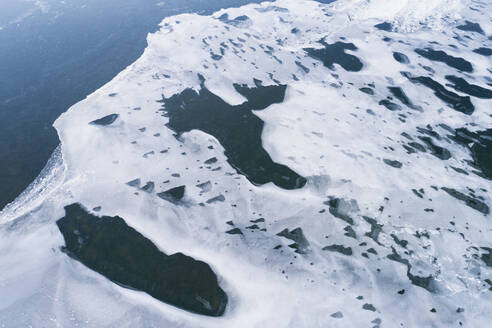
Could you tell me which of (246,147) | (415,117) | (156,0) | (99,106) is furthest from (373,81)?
(156,0)

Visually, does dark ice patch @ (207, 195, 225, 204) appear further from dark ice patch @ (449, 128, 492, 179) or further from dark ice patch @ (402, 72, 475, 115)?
dark ice patch @ (402, 72, 475, 115)

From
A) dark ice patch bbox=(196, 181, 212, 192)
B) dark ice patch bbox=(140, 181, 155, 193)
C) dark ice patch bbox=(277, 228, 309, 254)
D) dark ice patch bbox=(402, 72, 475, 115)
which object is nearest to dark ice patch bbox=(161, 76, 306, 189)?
dark ice patch bbox=(196, 181, 212, 192)

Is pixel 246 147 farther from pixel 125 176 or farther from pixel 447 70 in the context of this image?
pixel 447 70

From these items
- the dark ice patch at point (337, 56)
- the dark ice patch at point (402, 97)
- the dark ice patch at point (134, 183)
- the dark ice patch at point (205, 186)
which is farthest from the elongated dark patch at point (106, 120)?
the dark ice patch at point (402, 97)

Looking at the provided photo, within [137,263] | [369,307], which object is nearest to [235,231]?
[137,263]

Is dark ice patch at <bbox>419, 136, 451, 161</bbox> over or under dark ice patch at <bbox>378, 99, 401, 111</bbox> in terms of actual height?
under
